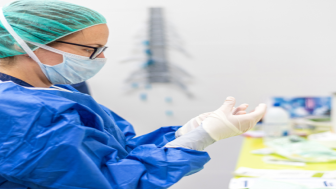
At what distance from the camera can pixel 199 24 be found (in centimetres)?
233

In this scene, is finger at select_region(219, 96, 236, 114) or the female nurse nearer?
the female nurse

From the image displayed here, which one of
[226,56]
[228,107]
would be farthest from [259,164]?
[226,56]

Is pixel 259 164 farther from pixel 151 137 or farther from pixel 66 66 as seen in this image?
pixel 66 66

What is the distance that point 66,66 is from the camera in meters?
0.98

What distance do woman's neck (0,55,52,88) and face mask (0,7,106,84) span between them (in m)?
0.02

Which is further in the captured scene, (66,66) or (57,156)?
(66,66)

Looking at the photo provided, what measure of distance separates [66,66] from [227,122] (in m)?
0.57

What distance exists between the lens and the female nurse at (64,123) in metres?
0.70

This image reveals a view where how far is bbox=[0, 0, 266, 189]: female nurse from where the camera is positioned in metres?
0.70

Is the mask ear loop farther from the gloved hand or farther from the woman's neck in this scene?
the gloved hand

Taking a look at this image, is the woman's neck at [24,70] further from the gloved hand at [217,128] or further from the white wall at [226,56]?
the white wall at [226,56]

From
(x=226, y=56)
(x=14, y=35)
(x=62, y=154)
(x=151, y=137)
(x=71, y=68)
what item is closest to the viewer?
(x=62, y=154)

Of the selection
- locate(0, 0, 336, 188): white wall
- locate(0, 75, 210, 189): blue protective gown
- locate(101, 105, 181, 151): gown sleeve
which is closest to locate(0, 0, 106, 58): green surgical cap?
locate(0, 75, 210, 189): blue protective gown

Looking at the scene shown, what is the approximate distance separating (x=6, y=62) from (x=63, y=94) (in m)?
0.22
